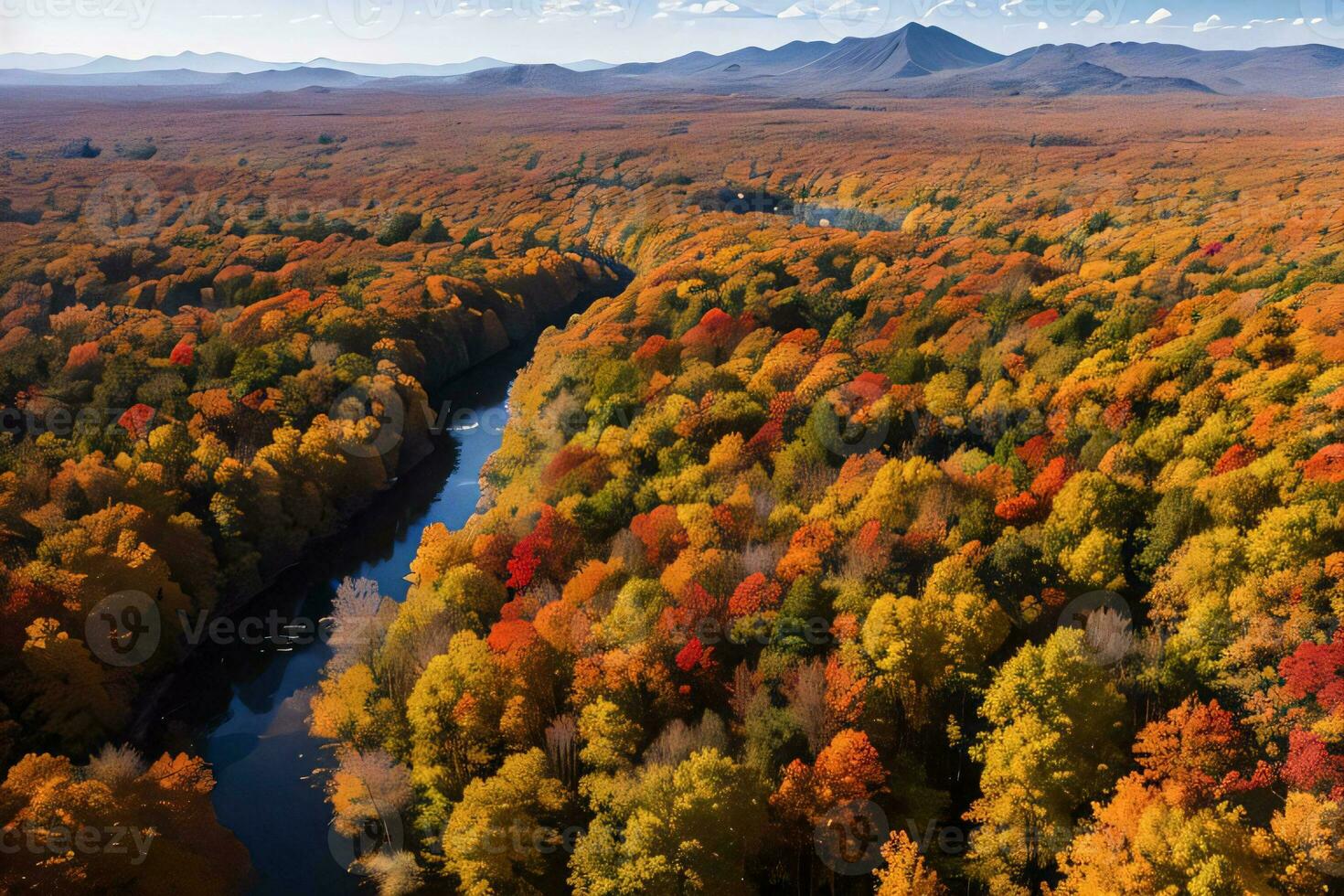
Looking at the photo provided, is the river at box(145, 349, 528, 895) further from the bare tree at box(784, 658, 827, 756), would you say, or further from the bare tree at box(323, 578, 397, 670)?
the bare tree at box(784, 658, 827, 756)

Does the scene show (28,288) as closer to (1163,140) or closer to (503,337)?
(503,337)

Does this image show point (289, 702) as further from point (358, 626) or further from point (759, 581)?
point (759, 581)

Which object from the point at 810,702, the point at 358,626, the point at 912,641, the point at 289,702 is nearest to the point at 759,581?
the point at 810,702

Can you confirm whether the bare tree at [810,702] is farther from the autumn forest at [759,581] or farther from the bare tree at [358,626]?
the bare tree at [358,626]

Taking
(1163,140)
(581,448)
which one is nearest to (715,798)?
(581,448)

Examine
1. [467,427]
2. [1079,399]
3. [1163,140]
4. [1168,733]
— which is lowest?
[467,427]

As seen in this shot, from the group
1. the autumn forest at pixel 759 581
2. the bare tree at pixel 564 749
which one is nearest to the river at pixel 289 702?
the autumn forest at pixel 759 581

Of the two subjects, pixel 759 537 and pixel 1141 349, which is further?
pixel 1141 349
